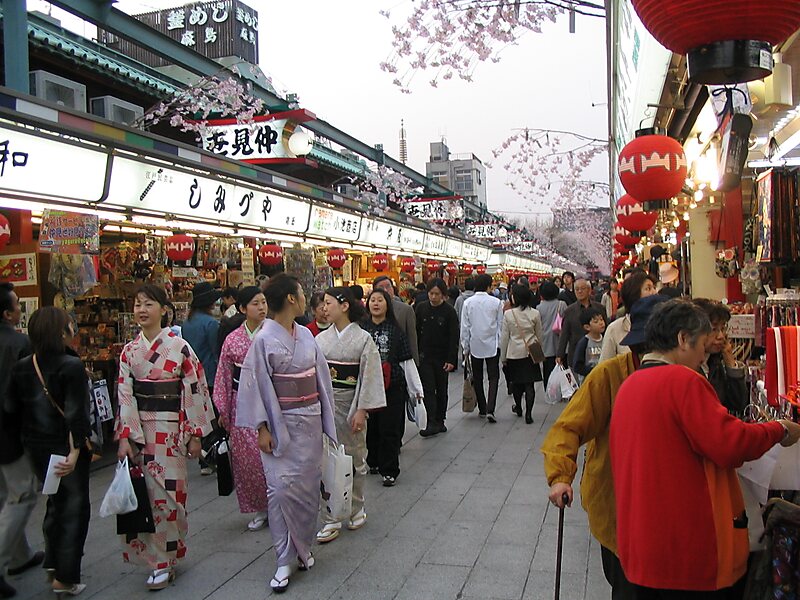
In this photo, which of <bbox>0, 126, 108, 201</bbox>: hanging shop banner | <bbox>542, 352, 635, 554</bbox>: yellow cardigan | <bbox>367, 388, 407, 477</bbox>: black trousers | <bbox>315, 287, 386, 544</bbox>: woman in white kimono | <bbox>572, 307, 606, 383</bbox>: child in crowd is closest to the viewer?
<bbox>542, 352, 635, 554</bbox>: yellow cardigan

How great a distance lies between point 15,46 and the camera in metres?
7.37

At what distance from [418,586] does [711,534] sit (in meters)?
2.31

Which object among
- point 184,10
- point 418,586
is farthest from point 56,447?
point 184,10

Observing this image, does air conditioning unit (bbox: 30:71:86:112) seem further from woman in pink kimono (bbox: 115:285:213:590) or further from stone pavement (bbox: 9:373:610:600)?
woman in pink kimono (bbox: 115:285:213:590)

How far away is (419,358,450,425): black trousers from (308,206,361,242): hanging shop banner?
3.27 metres

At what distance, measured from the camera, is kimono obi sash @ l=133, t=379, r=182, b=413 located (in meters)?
4.79

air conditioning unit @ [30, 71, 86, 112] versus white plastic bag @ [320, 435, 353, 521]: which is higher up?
air conditioning unit @ [30, 71, 86, 112]

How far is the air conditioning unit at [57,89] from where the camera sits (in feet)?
31.9

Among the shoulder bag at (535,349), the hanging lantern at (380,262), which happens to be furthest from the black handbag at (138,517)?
the hanging lantern at (380,262)

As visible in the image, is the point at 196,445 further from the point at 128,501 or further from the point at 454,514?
the point at 454,514

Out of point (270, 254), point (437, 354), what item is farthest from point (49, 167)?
point (270, 254)

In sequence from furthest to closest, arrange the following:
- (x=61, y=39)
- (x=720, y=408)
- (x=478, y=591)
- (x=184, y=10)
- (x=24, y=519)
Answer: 1. (x=184, y=10)
2. (x=61, y=39)
3. (x=24, y=519)
4. (x=478, y=591)
5. (x=720, y=408)

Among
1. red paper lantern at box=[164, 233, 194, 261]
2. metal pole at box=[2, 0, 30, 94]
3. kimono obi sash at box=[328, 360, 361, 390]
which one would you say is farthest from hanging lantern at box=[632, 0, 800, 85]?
red paper lantern at box=[164, 233, 194, 261]

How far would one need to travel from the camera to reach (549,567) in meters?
4.71
